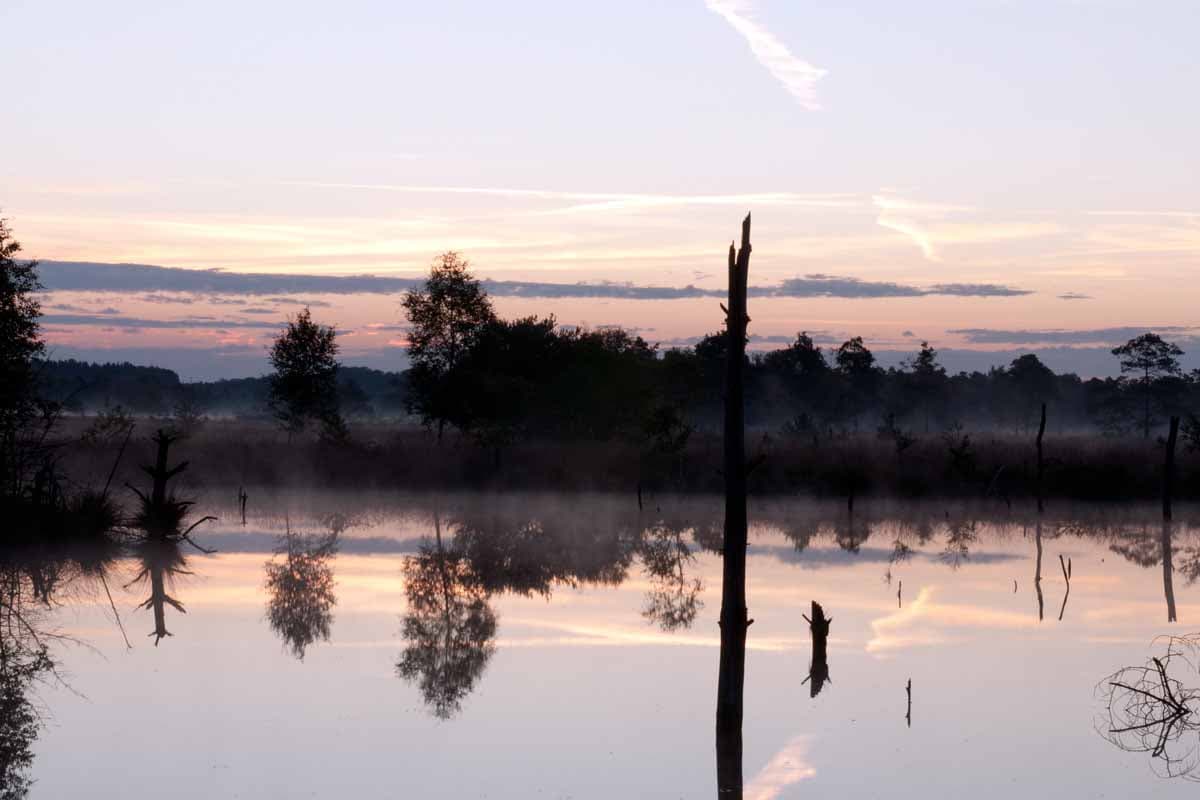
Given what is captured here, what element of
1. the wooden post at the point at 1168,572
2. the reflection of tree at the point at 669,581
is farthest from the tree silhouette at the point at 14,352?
the wooden post at the point at 1168,572

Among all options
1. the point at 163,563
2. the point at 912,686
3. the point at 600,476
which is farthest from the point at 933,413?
the point at 912,686

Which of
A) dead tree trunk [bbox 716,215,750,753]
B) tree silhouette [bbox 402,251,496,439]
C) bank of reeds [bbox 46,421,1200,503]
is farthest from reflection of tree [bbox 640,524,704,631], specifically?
tree silhouette [bbox 402,251,496,439]

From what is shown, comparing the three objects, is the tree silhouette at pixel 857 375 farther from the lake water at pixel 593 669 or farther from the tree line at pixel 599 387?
the lake water at pixel 593 669

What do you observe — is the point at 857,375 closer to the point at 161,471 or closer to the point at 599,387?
the point at 599,387

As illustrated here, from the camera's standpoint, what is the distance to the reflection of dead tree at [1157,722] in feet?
43.5

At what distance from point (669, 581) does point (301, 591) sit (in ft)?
23.3

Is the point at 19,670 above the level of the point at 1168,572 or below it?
above

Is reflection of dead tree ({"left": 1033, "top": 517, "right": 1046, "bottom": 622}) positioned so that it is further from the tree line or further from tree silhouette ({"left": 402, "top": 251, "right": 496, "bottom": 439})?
tree silhouette ({"left": 402, "top": 251, "right": 496, "bottom": 439})

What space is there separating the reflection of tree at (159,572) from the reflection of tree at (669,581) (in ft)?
25.9

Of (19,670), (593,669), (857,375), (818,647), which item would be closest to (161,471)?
(19,670)

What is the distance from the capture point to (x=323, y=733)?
46.6 ft

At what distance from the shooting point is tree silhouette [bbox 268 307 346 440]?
6525 cm

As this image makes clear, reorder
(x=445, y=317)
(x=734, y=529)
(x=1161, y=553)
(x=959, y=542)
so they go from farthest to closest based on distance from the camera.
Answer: (x=445, y=317), (x=959, y=542), (x=1161, y=553), (x=734, y=529)

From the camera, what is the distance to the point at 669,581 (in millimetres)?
27016
